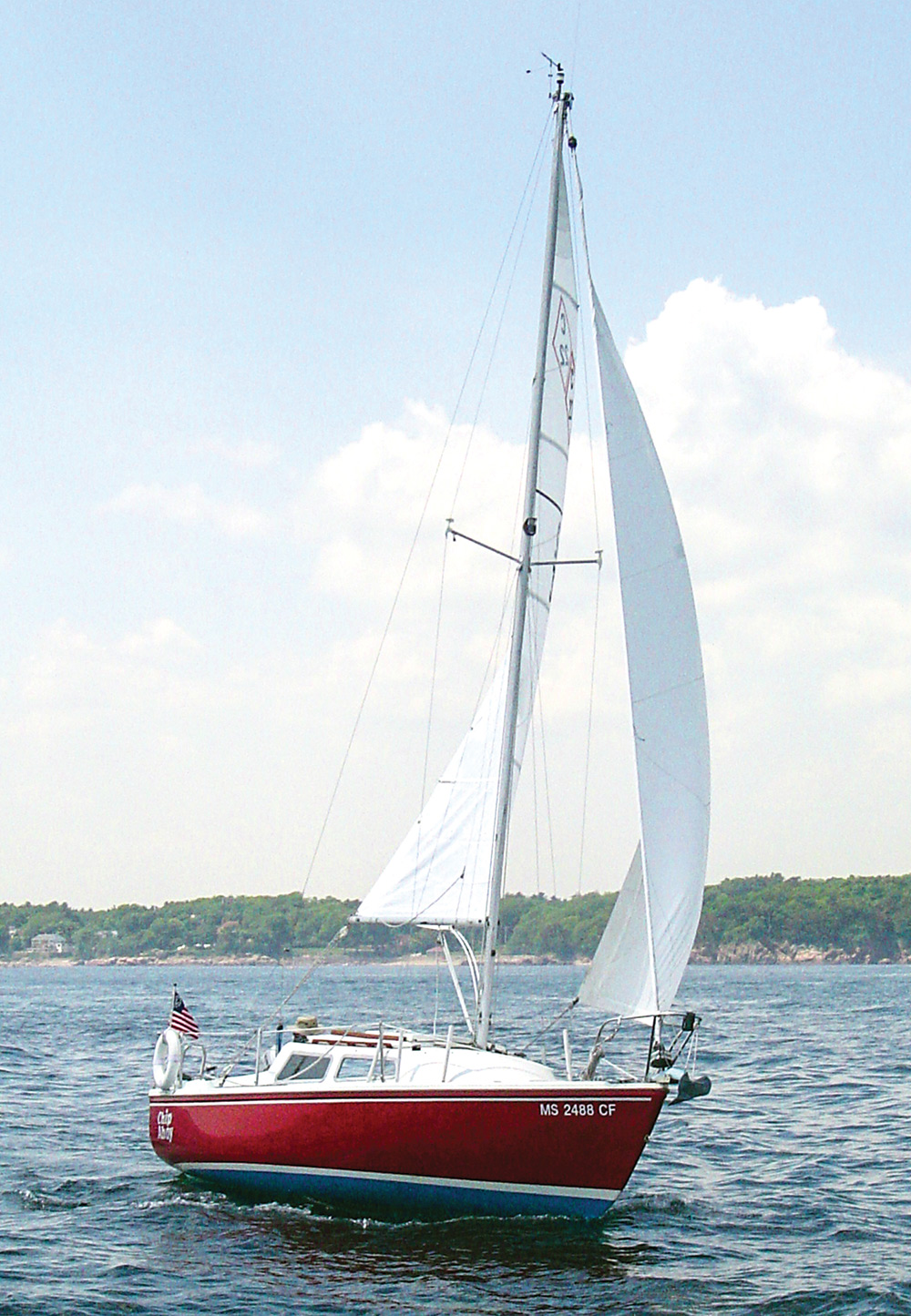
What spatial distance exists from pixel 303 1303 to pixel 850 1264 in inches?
267

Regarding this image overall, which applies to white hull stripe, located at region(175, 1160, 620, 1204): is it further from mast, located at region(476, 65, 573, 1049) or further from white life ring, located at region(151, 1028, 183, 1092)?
white life ring, located at region(151, 1028, 183, 1092)

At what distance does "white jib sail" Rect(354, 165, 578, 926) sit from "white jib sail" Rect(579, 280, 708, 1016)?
166 centimetres

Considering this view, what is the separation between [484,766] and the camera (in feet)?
66.2

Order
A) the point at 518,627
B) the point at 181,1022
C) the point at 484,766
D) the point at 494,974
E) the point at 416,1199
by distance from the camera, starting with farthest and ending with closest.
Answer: the point at 181,1022
the point at 484,766
the point at 518,627
the point at 494,974
the point at 416,1199

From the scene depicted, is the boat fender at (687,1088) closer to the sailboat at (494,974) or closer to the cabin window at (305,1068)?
the sailboat at (494,974)

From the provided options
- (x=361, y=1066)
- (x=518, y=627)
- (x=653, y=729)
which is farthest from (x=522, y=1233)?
(x=518, y=627)

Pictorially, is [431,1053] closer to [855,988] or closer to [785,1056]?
[785,1056]

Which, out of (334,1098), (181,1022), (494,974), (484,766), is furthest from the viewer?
(181,1022)

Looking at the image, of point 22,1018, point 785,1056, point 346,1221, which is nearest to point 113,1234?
point 346,1221

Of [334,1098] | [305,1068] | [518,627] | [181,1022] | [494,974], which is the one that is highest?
[518,627]

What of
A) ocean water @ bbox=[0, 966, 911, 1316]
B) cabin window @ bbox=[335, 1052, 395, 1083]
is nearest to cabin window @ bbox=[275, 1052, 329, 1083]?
cabin window @ bbox=[335, 1052, 395, 1083]

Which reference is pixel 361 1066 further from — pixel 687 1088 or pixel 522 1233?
pixel 687 1088

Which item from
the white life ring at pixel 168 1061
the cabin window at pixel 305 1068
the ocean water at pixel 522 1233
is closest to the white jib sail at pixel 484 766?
the cabin window at pixel 305 1068

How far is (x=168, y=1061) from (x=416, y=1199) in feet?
17.9
